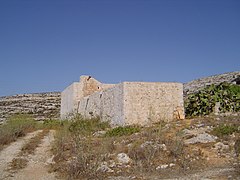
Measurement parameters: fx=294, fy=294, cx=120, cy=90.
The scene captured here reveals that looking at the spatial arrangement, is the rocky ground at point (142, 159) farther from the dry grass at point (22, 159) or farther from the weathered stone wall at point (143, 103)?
the weathered stone wall at point (143, 103)

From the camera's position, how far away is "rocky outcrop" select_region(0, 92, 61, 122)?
37.6 metres

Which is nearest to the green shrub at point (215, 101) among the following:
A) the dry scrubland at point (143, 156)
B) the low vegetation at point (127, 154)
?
the dry scrubland at point (143, 156)

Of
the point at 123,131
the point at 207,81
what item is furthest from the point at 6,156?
the point at 207,81

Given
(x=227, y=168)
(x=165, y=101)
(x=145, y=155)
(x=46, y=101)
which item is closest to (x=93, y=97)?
(x=165, y=101)

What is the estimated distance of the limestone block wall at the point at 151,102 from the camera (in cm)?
1614

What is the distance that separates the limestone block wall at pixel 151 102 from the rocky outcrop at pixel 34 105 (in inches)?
852

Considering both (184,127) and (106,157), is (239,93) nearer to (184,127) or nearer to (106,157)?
(184,127)

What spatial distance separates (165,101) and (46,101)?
3054 centimetres

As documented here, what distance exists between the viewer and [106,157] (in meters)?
9.30

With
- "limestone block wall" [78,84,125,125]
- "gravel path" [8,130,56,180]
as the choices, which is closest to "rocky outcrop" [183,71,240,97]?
"limestone block wall" [78,84,125,125]

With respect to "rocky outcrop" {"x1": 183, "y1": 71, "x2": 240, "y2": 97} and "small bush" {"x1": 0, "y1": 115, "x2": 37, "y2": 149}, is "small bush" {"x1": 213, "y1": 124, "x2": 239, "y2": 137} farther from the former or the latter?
"rocky outcrop" {"x1": 183, "y1": 71, "x2": 240, "y2": 97}

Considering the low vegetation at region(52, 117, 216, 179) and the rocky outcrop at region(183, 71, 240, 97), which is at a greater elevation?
the rocky outcrop at region(183, 71, 240, 97)

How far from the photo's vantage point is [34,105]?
1642 inches

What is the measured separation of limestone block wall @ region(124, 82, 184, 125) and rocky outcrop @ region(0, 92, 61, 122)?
71.0ft
